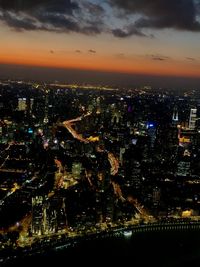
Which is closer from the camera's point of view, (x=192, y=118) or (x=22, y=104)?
(x=22, y=104)

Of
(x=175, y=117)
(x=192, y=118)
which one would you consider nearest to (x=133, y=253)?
(x=175, y=117)

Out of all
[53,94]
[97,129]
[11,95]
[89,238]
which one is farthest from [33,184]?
[53,94]

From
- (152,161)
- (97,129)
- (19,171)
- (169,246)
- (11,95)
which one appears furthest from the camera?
(11,95)

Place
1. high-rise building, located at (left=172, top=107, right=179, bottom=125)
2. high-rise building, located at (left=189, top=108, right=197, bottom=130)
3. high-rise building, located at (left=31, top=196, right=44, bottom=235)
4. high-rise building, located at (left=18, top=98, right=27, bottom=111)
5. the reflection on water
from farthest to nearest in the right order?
1. high-rise building, located at (left=189, top=108, right=197, bottom=130)
2. high-rise building, located at (left=18, top=98, right=27, bottom=111)
3. high-rise building, located at (left=172, top=107, right=179, bottom=125)
4. high-rise building, located at (left=31, top=196, right=44, bottom=235)
5. the reflection on water

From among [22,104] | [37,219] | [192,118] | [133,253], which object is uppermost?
[22,104]

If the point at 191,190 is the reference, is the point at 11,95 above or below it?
above

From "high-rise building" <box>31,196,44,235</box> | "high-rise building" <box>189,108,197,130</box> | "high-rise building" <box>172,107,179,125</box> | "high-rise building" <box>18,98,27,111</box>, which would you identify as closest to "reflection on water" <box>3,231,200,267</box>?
"high-rise building" <box>31,196,44,235</box>

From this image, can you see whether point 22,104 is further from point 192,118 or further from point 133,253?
point 133,253

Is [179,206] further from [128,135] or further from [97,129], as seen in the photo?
[97,129]

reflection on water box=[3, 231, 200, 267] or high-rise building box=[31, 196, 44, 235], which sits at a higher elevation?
high-rise building box=[31, 196, 44, 235]

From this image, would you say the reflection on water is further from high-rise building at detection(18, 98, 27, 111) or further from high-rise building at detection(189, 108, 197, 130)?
high-rise building at detection(18, 98, 27, 111)

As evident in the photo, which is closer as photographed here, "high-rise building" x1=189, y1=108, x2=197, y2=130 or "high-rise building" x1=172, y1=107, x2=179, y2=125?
"high-rise building" x1=172, y1=107, x2=179, y2=125
